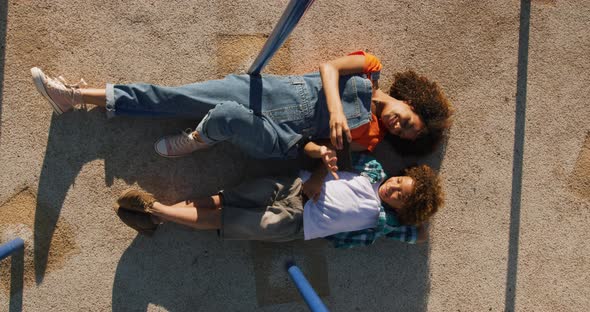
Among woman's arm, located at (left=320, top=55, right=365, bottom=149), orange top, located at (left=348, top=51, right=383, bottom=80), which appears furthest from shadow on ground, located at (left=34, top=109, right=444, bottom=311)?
orange top, located at (left=348, top=51, right=383, bottom=80)

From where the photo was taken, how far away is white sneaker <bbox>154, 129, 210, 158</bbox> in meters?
2.27

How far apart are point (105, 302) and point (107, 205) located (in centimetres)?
54

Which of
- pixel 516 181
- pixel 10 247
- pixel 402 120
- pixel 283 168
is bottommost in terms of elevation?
pixel 10 247

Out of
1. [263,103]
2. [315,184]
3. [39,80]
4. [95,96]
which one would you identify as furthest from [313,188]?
[39,80]

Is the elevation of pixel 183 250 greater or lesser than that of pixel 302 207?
lesser

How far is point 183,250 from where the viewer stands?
2406 millimetres

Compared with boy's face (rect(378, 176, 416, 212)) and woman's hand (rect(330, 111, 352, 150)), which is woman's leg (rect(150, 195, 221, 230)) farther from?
boy's face (rect(378, 176, 416, 212))

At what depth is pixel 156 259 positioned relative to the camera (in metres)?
2.39

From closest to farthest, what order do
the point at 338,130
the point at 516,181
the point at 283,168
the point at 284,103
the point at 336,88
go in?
1. the point at 338,130
2. the point at 336,88
3. the point at 284,103
4. the point at 283,168
5. the point at 516,181

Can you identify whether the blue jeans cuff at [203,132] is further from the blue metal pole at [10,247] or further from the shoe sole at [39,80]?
the blue metal pole at [10,247]

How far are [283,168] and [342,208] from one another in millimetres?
491

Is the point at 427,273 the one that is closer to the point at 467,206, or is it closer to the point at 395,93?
the point at 467,206

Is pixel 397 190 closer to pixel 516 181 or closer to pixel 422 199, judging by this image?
pixel 422 199

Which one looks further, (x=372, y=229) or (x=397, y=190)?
(x=372, y=229)
